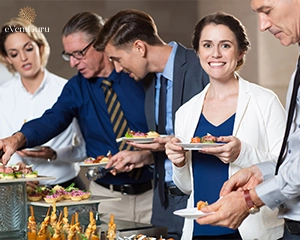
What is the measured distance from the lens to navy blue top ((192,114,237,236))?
2.25 metres

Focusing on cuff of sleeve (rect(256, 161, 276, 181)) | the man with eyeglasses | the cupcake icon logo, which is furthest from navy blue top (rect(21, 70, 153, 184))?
cuff of sleeve (rect(256, 161, 276, 181))

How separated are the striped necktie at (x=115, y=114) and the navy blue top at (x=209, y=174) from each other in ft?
3.14

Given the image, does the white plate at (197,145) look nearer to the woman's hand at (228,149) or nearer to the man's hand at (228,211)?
the woman's hand at (228,149)

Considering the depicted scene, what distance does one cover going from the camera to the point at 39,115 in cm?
372

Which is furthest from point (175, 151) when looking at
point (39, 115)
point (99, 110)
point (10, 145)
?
point (39, 115)

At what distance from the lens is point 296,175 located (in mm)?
1641

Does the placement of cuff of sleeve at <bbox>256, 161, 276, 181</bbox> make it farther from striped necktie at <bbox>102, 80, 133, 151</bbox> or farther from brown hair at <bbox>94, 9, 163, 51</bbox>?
striped necktie at <bbox>102, 80, 133, 151</bbox>

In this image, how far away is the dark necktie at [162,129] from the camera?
9.15ft

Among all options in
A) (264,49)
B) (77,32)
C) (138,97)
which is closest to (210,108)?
(138,97)

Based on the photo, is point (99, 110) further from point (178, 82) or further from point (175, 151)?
point (175, 151)

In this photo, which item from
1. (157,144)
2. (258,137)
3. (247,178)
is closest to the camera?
(247,178)

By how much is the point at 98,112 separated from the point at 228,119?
3.91 ft

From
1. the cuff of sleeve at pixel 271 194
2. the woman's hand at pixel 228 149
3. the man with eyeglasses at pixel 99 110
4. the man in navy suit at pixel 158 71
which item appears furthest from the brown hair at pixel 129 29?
the cuff of sleeve at pixel 271 194

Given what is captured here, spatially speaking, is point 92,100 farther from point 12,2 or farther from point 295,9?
point 295,9
